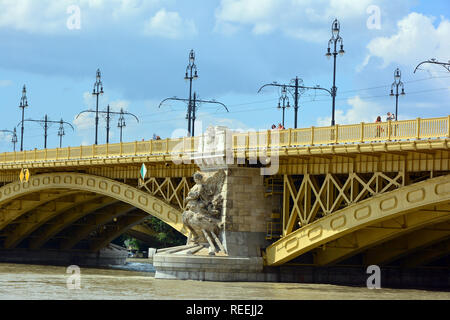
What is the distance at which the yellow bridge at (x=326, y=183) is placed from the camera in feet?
128

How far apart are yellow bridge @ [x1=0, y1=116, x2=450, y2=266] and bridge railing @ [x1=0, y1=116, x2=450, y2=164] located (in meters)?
0.05

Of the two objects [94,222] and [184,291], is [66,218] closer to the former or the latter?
[94,222]

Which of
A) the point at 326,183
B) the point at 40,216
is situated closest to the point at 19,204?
the point at 40,216

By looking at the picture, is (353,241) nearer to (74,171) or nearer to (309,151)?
(309,151)

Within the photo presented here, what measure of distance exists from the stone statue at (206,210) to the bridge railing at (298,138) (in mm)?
2058

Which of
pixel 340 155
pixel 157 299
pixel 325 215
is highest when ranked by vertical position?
pixel 340 155

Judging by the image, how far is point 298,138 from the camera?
4347 centimetres

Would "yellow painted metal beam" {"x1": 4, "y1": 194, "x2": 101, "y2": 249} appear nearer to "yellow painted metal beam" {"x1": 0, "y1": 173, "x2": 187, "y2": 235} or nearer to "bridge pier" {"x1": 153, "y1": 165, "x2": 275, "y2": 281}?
"yellow painted metal beam" {"x1": 0, "y1": 173, "x2": 187, "y2": 235}

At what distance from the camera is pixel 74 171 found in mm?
62750

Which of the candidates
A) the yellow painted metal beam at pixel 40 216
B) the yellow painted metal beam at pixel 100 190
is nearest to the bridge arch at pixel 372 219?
the yellow painted metal beam at pixel 100 190

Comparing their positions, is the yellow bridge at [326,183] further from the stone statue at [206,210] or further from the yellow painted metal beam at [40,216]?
the yellow painted metal beam at [40,216]

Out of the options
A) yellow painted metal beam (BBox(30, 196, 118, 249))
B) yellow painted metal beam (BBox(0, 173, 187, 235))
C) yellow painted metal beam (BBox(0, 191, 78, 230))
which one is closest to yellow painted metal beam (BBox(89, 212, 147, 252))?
yellow painted metal beam (BBox(30, 196, 118, 249))

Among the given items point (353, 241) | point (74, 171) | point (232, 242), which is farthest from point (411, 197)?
point (74, 171)
